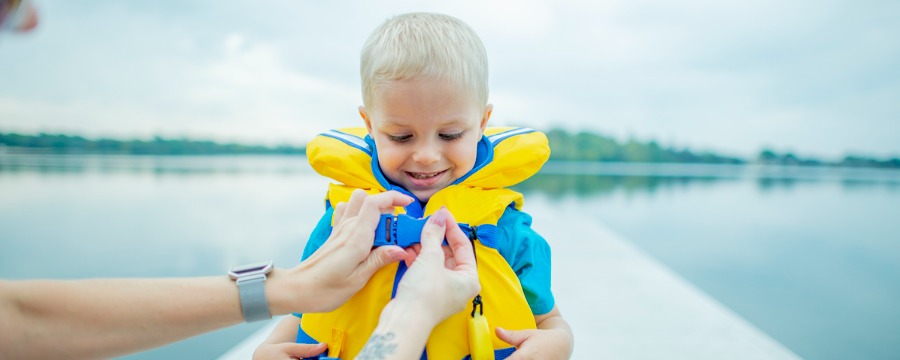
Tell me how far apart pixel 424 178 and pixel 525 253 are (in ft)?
1.14

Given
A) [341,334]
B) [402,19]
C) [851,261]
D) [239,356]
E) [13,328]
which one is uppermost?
[402,19]

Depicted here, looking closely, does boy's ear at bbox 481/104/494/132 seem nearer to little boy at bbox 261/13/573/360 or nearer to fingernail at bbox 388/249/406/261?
little boy at bbox 261/13/573/360

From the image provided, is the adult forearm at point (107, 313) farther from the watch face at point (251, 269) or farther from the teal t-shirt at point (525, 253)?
the teal t-shirt at point (525, 253)

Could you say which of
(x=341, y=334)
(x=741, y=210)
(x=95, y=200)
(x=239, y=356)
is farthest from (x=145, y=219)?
(x=741, y=210)

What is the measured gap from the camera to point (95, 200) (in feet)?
26.6

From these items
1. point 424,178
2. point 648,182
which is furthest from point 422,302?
point 648,182

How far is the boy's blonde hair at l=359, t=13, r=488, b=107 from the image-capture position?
114 cm

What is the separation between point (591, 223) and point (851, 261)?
108 inches

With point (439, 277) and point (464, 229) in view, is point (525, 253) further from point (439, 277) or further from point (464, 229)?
point (439, 277)

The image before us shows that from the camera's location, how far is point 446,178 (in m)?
1.34

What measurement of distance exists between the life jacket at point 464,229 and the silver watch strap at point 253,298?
24 centimetres

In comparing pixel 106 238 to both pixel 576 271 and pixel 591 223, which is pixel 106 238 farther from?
pixel 591 223

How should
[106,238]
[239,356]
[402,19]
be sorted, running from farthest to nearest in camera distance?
[106,238] < [239,356] < [402,19]

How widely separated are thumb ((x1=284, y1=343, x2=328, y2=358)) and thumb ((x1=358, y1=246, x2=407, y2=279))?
0.26 m
